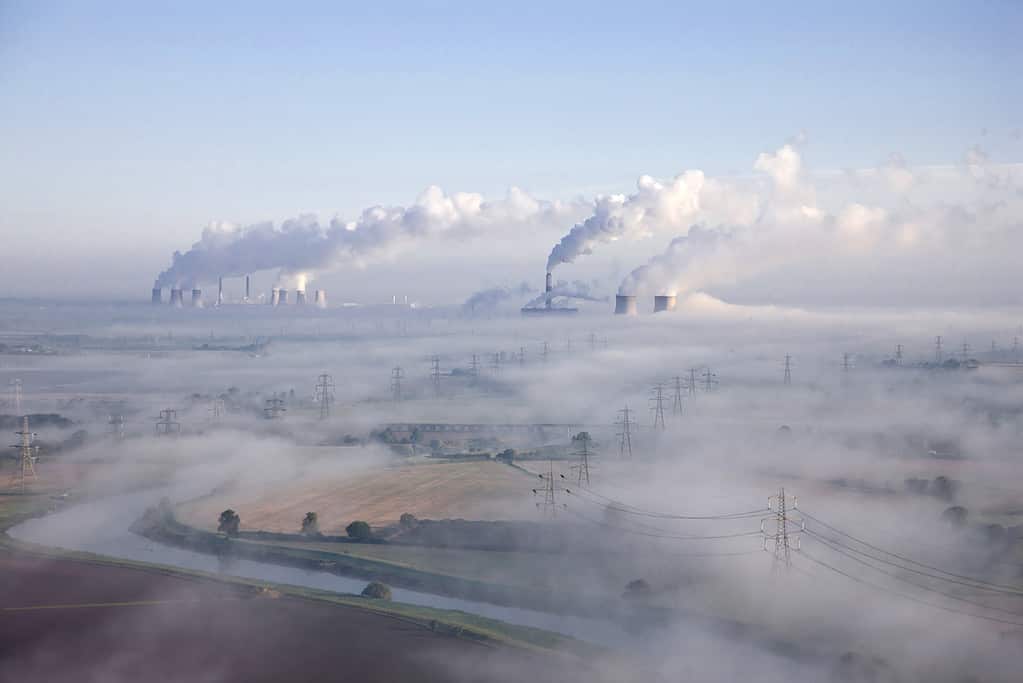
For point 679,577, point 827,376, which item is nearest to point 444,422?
point 827,376

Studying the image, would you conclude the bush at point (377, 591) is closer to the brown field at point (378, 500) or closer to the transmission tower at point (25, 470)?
the brown field at point (378, 500)

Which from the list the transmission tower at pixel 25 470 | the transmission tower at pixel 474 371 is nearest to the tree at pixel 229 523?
the transmission tower at pixel 25 470

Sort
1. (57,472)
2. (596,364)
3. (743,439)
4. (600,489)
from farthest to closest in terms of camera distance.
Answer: (596,364) < (743,439) < (57,472) < (600,489)

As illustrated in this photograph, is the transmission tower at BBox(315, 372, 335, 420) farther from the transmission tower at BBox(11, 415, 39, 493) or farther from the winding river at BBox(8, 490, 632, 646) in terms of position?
the winding river at BBox(8, 490, 632, 646)

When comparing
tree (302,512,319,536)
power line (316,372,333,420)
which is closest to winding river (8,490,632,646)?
tree (302,512,319,536)

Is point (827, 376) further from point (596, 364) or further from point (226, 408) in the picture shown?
point (226, 408)

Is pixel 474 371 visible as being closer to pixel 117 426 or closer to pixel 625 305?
pixel 625 305
